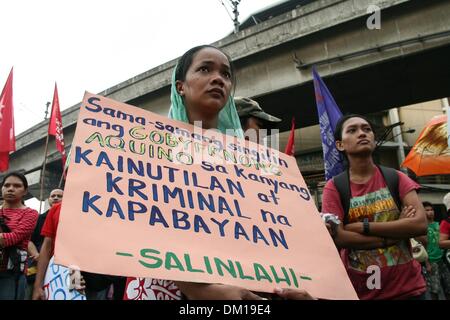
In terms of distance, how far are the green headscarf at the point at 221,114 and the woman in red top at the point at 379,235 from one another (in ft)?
2.24

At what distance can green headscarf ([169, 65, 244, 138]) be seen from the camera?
58.2 inches

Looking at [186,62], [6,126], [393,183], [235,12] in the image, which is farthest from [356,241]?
[235,12]

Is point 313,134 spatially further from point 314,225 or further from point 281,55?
point 314,225

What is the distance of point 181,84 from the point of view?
155cm

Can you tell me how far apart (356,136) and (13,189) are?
9.67 feet

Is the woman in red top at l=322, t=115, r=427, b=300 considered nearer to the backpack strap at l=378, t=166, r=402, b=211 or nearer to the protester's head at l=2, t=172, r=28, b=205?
the backpack strap at l=378, t=166, r=402, b=211

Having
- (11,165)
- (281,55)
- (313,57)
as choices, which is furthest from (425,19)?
(11,165)

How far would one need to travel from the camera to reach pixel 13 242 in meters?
3.00

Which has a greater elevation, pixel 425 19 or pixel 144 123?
pixel 425 19

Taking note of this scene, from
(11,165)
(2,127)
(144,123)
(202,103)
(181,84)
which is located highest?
(11,165)

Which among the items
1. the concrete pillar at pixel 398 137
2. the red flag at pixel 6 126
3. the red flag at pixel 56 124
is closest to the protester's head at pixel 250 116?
the red flag at pixel 6 126

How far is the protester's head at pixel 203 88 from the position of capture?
1.41 metres

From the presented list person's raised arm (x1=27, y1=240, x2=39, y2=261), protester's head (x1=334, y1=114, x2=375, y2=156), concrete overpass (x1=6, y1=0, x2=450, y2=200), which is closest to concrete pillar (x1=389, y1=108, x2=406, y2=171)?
concrete overpass (x1=6, y1=0, x2=450, y2=200)

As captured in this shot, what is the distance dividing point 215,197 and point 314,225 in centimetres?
36
